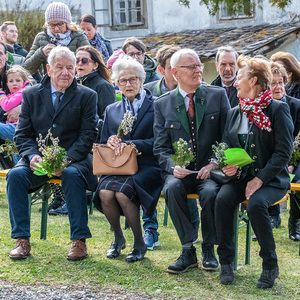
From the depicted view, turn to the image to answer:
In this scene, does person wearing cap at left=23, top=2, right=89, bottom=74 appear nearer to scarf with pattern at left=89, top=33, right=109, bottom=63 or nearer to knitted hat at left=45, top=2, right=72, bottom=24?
knitted hat at left=45, top=2, right=72, bottom=24

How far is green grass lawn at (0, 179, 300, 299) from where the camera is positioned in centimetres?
398

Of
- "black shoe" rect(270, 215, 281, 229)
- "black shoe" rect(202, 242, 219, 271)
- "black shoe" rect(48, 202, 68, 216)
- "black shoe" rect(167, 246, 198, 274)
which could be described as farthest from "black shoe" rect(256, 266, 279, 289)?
"black shoe" rect(48, 202, 68, 216)

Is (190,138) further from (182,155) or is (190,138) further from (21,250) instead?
(21,250)

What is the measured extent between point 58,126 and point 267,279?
8.53 feet

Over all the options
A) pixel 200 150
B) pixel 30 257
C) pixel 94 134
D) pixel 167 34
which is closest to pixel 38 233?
pixel 30 257

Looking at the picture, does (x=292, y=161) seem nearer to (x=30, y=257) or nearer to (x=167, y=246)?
(x=167, y=246)

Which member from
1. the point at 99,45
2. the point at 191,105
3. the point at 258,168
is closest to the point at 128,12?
the point at 99,45

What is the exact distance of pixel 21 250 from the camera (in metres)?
4.70

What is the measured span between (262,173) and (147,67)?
3444 millimetres

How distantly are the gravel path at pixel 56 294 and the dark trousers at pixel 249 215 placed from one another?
2.71ft

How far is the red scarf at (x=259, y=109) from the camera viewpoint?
4219 mm

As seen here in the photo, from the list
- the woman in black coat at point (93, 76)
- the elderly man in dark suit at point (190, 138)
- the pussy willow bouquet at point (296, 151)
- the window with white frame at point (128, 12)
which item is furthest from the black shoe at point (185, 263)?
the window with white frame at point (128, 12)

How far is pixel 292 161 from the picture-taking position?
5.48 m

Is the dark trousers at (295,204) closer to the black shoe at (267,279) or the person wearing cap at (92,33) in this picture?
the black shoe at (267,279)
